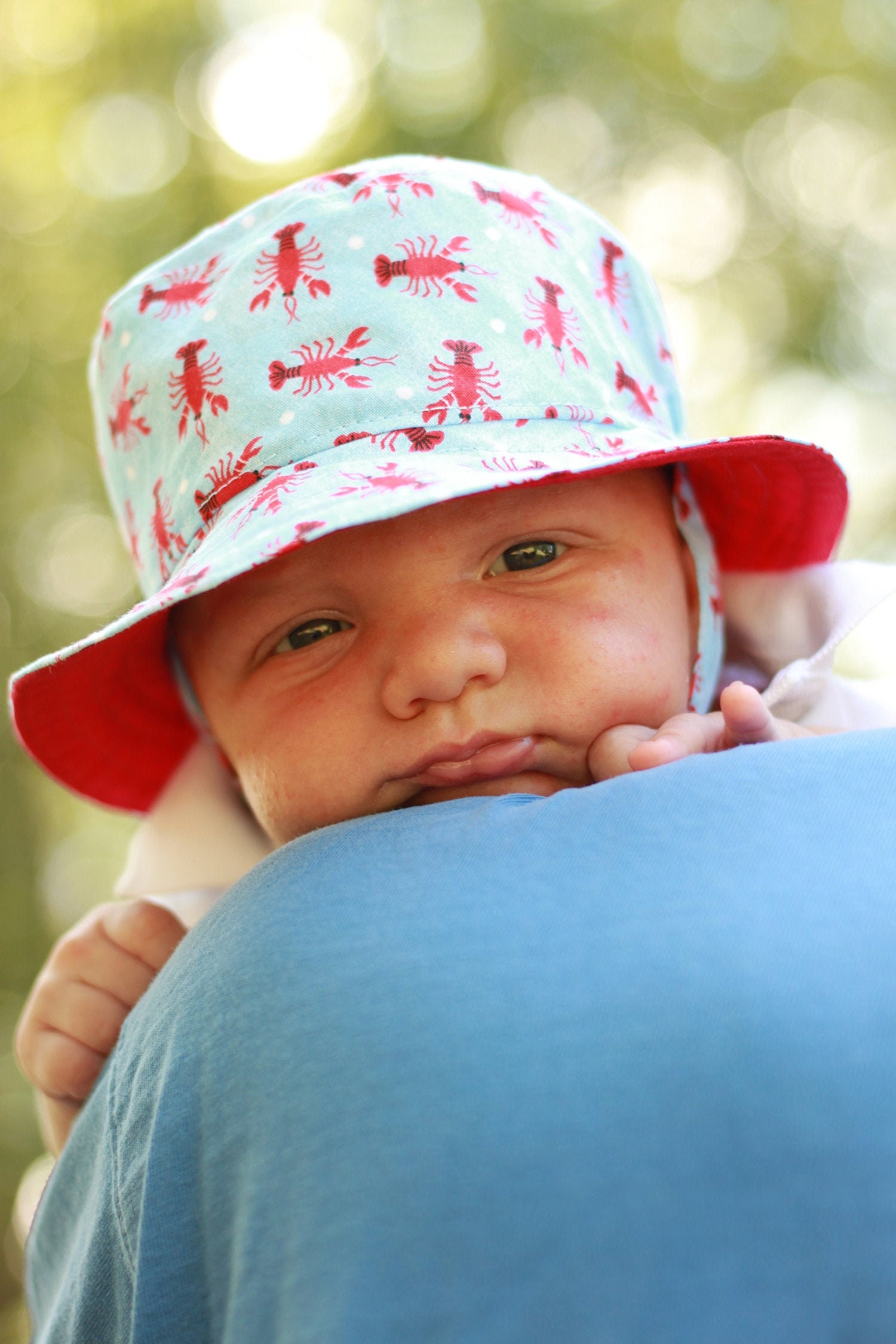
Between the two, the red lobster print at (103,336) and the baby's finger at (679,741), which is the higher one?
the red lobster print at (103,336)

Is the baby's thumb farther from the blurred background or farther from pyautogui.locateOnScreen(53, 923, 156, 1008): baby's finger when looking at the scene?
the blurred background

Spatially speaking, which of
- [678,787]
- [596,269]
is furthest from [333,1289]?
[596,269]

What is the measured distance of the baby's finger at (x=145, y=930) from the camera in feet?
4.83

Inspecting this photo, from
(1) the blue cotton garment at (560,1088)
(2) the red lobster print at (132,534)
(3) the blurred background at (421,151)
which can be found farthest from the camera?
(3) the blurred background at (421,151)

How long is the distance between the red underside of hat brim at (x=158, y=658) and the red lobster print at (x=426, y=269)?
28 centimetres

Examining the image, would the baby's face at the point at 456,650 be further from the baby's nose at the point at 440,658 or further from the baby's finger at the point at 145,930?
the baby's finger at the point at 145,930

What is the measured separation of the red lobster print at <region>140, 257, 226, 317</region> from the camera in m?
1.35

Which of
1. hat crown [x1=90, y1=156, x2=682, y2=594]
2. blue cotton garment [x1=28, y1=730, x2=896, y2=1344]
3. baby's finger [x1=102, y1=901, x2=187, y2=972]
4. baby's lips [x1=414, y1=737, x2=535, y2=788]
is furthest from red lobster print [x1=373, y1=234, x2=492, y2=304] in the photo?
baby's finger [x1=102, y1=901, x2=187, y2=972]

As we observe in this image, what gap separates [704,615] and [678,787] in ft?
2.38

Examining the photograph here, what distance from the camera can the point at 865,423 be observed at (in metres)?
6.29

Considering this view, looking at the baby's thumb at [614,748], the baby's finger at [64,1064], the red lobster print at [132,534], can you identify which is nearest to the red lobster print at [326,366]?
the red lobster print at [132,534]

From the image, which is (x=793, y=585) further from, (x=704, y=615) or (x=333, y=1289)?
(x=333, y=1289)

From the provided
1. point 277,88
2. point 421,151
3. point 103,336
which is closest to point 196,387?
point 103,336

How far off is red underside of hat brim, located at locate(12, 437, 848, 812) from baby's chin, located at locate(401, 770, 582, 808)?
360 millimetres
